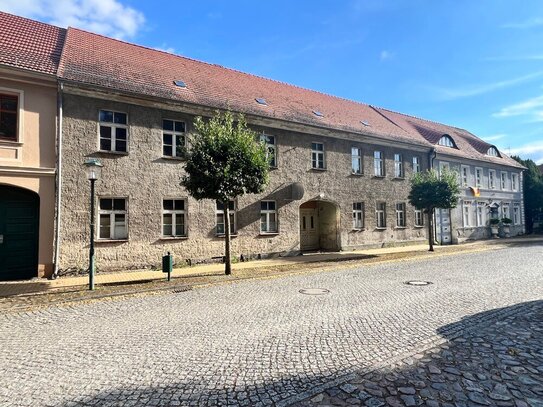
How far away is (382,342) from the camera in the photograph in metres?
5.06

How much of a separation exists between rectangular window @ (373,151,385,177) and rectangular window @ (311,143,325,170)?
13.9ft

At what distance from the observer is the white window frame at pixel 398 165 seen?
75.0 feet

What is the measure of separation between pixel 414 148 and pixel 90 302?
21511mm

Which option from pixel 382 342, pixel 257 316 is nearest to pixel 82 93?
pixel 257 316

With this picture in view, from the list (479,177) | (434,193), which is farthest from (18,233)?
(479,177)

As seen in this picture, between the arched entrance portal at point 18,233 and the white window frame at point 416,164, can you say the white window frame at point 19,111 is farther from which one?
the white window frame at point 416,164

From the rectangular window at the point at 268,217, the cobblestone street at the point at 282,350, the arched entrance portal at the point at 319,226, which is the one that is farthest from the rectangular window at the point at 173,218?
the arched entrance portal at the point at 319,226

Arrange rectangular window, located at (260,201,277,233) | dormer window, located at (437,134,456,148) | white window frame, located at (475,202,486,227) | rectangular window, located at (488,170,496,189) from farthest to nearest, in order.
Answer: rectangular window, located at (488,170,496,189), white window frame, located at (475,202,486,227), dormer window, located at (437,134,456,148), rectangular window, located at (260,201,277,233)

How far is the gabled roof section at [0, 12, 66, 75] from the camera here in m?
11.9

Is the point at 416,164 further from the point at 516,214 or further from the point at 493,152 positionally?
the point at 516,214

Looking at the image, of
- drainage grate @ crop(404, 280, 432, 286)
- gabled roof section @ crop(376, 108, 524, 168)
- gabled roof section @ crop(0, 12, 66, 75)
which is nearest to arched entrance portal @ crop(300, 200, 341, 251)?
drainage grate @ crop(404, 280, 432, 286)

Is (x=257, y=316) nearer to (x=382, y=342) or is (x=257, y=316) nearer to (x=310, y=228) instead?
(x=382, y=342)

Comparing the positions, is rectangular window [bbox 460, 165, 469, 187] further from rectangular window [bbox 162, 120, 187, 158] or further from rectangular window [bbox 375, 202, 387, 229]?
rectangular window [bbox 162, 120, 187, 158]

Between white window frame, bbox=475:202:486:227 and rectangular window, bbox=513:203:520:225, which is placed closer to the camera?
white window frame, bbox=475:202:486:227
